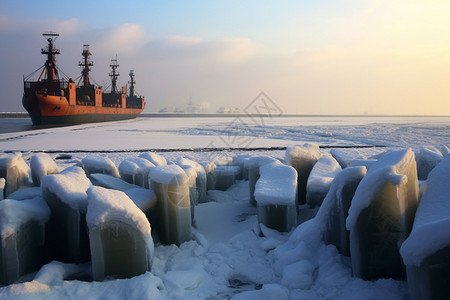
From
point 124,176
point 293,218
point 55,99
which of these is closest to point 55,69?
point 55,99

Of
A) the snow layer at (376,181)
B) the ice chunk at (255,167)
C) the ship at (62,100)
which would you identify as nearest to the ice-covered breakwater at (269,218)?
the snow layer at (376,181)

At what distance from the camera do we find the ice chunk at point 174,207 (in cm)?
327

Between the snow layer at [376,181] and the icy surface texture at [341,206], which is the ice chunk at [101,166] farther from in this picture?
the snow layer at [376,181]

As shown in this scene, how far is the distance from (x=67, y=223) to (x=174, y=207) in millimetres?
961

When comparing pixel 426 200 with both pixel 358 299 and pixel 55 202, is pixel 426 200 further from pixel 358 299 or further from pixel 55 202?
pixel 55 202

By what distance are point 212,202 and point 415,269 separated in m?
3.10

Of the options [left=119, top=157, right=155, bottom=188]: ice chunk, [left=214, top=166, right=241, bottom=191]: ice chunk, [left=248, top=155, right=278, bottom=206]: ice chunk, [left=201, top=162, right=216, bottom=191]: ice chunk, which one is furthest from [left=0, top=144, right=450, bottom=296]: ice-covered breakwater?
[left=214, top=166, right=241, bottom=191]: ice chunk

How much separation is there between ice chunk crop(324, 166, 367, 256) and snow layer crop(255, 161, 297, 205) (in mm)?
627

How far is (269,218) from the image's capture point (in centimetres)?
347

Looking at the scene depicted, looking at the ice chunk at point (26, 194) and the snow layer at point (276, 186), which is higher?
the snow layer at point (276, 186)

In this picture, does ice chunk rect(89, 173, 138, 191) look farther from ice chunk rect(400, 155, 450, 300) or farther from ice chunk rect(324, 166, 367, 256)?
ice chunk rect(400, 155, 450, 300)

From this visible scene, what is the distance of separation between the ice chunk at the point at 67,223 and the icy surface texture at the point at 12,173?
1.73 metres

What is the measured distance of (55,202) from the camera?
9.76 ft

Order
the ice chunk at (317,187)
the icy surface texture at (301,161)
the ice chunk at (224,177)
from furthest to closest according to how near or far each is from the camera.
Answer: the ice chunk at (224,177), the icy surface texture at (301,161), the ice chunk at (317,187)
